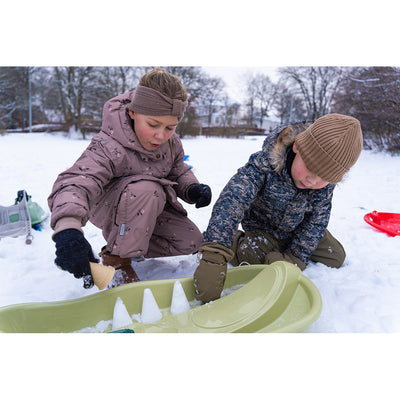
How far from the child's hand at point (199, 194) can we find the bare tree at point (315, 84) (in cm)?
462

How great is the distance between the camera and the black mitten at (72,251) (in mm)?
953

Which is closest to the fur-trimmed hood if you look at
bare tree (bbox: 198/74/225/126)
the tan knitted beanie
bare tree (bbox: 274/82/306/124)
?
the tan knitted beanie

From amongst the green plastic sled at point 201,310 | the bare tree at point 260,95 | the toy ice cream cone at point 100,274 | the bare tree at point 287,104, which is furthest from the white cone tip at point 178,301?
the bare tree at point 287,104

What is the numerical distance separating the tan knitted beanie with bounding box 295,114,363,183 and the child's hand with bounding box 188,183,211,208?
47 cm

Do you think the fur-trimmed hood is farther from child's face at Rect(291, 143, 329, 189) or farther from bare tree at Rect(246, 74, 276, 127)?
bare tree at Rect(246, 74, 276, 127)

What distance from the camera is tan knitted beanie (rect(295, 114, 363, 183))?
3.72 ft

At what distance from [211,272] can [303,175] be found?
521mm

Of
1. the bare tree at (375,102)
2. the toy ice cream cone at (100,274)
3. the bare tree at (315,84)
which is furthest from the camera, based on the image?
the bare tree at (315,84)

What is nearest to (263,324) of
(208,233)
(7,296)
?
(208,233)

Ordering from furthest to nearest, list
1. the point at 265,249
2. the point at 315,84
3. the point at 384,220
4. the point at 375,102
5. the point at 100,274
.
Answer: the point at 315,84 → the point at 375,102 → the point at 384,220 → the point at 265,249 → the point at 100,274

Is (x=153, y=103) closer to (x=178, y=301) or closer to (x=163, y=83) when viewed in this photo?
(x=163, y=83)

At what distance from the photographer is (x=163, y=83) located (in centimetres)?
124

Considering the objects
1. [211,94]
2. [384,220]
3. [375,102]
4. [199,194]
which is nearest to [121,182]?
[199,194]

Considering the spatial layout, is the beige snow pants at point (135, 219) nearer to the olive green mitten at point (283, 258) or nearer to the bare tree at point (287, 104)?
the olive green mitten at point (283, 258)
